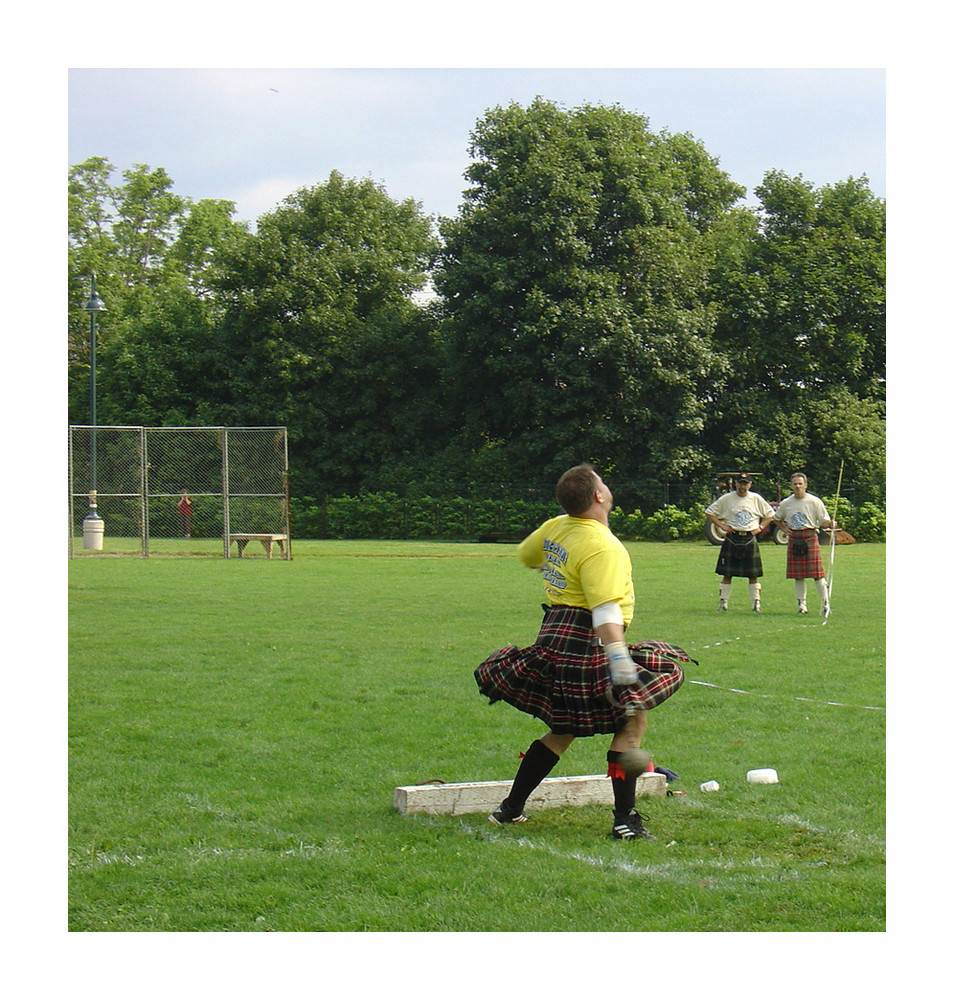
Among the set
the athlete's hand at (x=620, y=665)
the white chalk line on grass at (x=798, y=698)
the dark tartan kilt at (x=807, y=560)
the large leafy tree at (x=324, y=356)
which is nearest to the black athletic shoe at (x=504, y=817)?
the athlete's hand at (x=620, y=665)

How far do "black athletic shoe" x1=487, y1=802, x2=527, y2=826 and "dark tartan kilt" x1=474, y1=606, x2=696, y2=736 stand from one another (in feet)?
1.42

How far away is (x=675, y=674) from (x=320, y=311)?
3610 cm

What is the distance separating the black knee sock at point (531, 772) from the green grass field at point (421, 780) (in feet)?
0.39

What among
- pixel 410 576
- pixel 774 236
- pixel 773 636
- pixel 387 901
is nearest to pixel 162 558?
pixel 410 576

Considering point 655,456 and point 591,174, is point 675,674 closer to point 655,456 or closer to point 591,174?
point 655,456

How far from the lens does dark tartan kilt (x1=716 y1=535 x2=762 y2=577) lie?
543 inches

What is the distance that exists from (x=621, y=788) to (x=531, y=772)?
1.29 feet

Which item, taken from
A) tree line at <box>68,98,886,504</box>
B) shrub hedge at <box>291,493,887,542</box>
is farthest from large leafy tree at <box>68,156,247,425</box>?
shrub hedge at <box>291,493,887,542</box>

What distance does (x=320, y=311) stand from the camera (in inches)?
1578

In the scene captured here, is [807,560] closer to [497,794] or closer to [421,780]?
[421,780]

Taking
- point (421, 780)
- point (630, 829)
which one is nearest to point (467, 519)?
point (421, 780)

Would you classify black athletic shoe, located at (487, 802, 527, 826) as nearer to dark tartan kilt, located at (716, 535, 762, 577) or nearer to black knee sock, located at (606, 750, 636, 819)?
black knee sock, located at (606, 750, 636, 819)

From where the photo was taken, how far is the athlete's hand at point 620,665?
180 inches

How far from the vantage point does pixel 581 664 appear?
4.99 m
